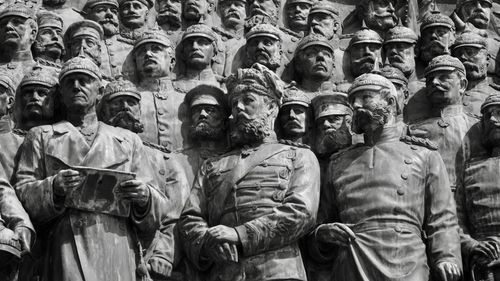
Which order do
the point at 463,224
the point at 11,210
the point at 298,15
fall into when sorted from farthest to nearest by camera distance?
1. the point at 298,15
2. the point at 463,224
3. the point at 11,210

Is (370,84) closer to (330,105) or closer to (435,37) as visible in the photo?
(330,105)

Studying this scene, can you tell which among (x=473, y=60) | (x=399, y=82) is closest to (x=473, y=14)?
(x=473, y=60)

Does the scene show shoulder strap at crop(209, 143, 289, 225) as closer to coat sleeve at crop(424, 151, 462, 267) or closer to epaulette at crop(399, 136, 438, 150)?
epaulette at crop(399, 136, 438, 150)

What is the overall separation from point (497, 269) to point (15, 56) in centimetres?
625

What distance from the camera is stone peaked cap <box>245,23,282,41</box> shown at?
82.7 feet

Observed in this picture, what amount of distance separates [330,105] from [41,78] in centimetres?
348

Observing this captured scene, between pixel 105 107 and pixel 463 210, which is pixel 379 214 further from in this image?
pixel 105 107

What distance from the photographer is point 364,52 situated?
1011 inches

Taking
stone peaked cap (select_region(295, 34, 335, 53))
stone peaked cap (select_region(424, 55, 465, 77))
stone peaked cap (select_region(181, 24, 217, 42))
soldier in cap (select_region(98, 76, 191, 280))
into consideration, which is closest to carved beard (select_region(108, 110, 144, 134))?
soldier in cap (select_region(98, 76, 191, 280))

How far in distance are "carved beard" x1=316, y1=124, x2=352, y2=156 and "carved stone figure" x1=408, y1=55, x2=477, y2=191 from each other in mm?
861

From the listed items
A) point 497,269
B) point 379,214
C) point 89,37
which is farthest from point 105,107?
point 497,269

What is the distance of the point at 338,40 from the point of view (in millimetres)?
26312

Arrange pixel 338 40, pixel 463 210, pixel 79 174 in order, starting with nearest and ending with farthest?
1. pixel 79 174
2. pixel 463 210
3. pixel 338 40

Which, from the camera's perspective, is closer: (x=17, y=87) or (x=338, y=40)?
(x=17, y=87)
